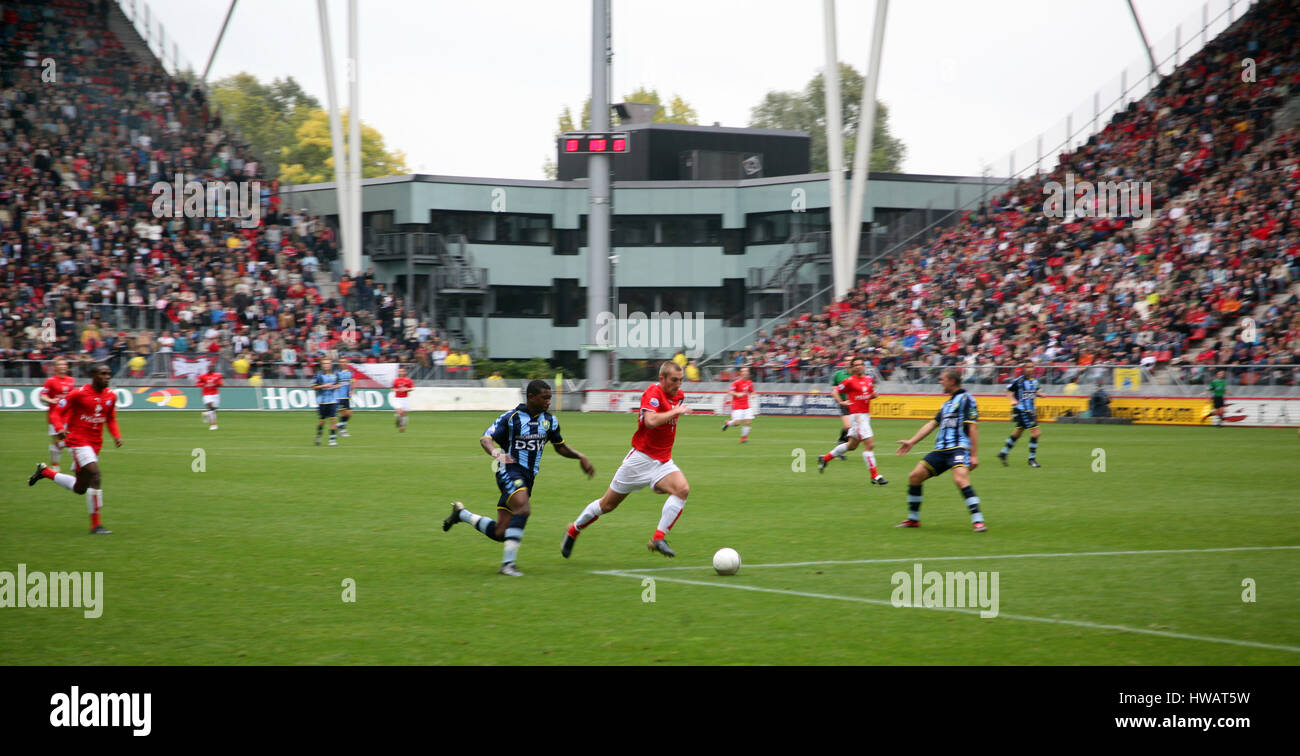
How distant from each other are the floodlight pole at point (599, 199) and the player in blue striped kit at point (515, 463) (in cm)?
4061

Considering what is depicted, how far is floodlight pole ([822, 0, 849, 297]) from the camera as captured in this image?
52.7 metres

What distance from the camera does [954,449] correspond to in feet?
48.4

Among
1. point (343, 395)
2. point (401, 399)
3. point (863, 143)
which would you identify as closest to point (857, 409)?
point (343, 395)

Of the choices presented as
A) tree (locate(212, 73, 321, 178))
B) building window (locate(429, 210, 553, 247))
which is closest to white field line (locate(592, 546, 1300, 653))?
building window (locate(429, 210, 553, 247))

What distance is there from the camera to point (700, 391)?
5153cm

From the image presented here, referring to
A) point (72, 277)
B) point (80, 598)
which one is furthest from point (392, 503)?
point (72, 277)

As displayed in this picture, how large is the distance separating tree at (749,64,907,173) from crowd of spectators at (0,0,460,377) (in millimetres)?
50792

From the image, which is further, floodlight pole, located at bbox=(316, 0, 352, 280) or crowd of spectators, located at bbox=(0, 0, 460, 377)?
floodlight pole, located at bbox=(316, 0, 352, 280)

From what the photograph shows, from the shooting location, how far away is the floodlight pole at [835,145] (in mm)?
52656

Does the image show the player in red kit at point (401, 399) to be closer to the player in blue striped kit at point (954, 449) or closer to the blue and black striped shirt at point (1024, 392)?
the blue and black striped shirt at point (1024, 392)

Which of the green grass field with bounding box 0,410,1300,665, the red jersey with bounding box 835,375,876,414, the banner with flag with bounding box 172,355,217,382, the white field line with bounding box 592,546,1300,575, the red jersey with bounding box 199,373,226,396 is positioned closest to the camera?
the green grass field with bounding box 0,410,1300,665

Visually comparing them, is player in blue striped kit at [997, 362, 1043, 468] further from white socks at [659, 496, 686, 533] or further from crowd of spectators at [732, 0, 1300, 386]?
crowd of spectators at [732, 0, 1300, 386]

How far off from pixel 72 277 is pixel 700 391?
83.3 feet

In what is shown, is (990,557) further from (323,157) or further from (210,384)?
(323,157)
